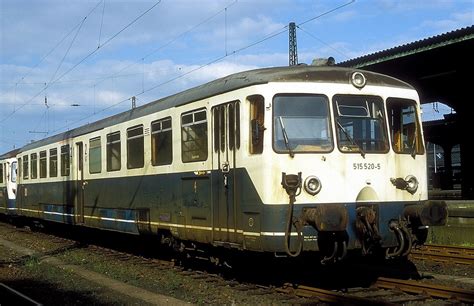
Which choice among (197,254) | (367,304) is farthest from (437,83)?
(367,304)

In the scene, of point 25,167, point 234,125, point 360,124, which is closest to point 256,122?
point 234,125

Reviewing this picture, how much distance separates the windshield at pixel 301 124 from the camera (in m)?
8.33

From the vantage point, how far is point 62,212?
17.9 meters

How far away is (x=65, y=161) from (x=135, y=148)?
5847 millimetres

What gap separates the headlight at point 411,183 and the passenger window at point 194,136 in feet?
10.1

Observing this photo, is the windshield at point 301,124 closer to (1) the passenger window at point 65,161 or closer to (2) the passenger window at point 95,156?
(2) the passenger window at point 95,156

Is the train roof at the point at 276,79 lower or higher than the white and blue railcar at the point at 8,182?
higher

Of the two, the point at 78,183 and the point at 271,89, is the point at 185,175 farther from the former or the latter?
the point at 78,183

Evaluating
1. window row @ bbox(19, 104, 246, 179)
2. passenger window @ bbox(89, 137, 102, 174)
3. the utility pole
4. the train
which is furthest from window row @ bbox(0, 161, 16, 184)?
the train

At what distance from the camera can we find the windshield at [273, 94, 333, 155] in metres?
8.33

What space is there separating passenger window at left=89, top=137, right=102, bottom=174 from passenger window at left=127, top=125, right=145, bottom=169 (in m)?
2.15

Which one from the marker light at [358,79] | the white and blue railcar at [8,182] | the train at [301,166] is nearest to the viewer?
the train at [301,166]

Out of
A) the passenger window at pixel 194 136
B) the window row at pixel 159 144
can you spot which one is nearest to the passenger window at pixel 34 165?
the window row at pixel 159 144

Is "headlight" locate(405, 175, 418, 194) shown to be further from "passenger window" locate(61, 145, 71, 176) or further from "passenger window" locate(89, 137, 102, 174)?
"passenger window" locate(61, 145, 71, 176)
